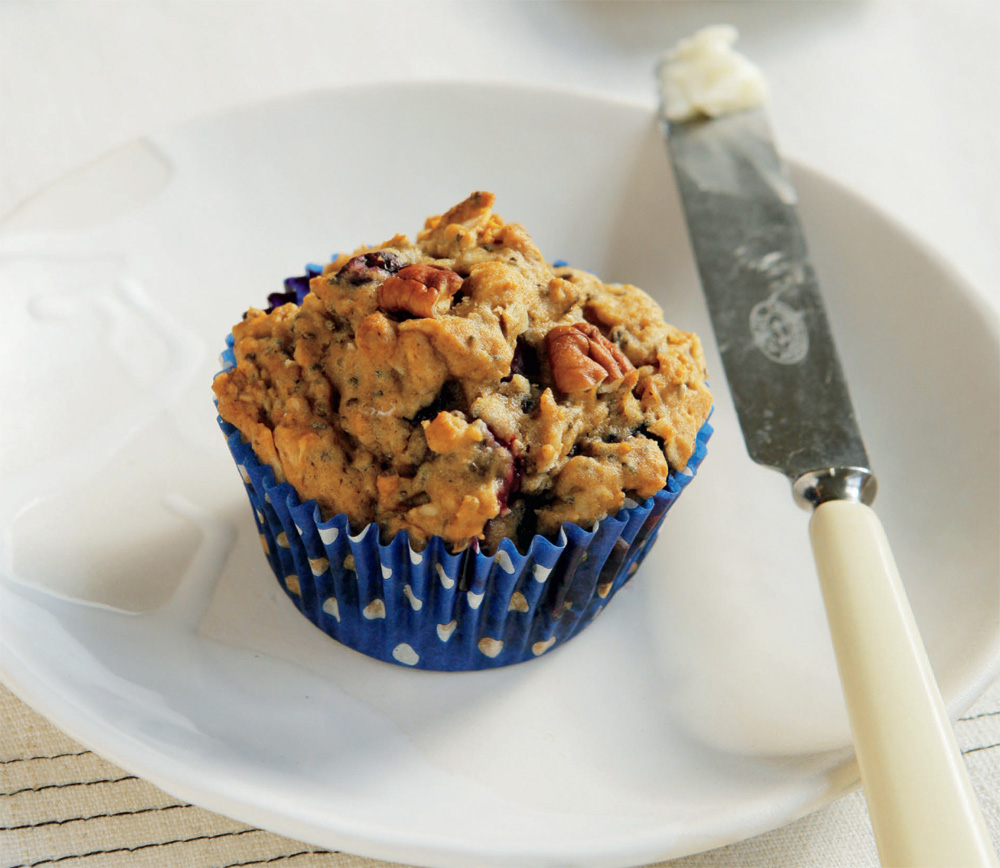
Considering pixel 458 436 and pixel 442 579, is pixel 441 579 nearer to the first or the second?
pixel 442 579

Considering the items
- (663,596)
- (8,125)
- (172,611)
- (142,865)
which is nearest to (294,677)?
(172,611)

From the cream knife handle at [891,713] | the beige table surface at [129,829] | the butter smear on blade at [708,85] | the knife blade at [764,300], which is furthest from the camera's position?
the butter smear on blade at [708,85]

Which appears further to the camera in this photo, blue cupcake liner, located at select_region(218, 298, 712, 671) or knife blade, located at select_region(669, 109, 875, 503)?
knife blade, located at select_region(669, 109, 875, 503)

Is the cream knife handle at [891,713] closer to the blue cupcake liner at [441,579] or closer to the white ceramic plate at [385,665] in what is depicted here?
the white ceramic plate at [385,665]

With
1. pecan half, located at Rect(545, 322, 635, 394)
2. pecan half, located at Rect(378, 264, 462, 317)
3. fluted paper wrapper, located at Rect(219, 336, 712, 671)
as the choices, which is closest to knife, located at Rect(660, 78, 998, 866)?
fluted paper wrapper, located at Rect(219, 336, 712, 671)

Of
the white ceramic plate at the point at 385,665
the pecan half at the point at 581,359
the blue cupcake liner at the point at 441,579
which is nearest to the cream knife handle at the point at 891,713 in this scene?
the white ceramic plate at the point at 385,665

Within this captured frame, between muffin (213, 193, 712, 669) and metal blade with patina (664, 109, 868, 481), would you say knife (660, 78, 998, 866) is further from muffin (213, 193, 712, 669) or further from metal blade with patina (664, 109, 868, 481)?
muffin (213, 193, 712, 669)

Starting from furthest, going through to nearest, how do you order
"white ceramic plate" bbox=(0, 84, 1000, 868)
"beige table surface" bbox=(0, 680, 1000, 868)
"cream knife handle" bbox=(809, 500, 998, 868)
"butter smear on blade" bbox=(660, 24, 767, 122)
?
1. "butter smear on blade" bbox=(660, 24, 767, 122)
2. "beige table surface" bbox=(0, 680, 1000, 868)
3. "white ceramic plate" bbox=(0, 84, 1000, 868)
4. "cream knife handle" bbox=(809, 500, 998, 868)

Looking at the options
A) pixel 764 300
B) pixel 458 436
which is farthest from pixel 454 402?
pixel 764 300
